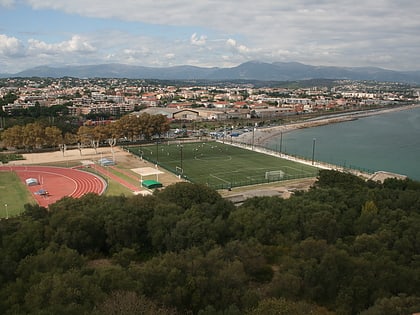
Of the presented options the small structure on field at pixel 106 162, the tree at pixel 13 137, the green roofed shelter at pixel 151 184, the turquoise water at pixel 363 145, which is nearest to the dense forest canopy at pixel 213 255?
the green roofed shelter at pixel 151 184

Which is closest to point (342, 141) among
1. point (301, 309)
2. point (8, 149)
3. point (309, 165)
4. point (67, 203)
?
point (309, 165)

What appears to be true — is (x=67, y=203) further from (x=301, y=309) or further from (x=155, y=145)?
(x=155, y=145)

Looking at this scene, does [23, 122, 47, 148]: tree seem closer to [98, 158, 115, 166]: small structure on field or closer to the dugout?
[98, 158, 115, 166]: small structure on field

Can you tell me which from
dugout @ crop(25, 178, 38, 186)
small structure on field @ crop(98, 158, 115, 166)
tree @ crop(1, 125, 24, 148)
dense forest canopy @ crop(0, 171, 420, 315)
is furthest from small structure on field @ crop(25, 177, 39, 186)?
tree @ crop(1, 125, 24, 148)

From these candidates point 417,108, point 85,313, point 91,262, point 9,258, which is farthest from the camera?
point 417,108

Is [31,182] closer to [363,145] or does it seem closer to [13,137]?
[13,137]

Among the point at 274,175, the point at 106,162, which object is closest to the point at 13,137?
the point at 106,162

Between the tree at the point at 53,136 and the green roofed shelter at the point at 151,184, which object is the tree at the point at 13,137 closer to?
the tree at the point at 53,136

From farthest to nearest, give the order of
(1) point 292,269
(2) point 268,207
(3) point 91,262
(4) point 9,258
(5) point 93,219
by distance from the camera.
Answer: (2) point 268,207, (5) point 93,219, (3) point 91,262, (4) point 9,258, (1) point 292,269
